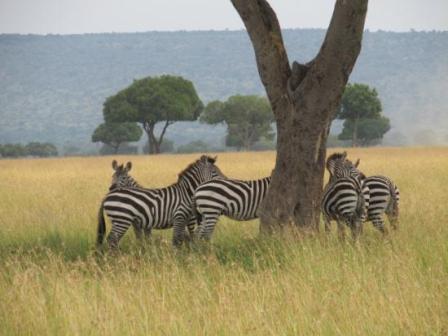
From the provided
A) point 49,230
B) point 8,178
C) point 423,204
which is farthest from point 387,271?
point 8,178

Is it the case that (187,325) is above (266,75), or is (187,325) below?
below

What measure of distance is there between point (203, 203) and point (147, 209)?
82 cm

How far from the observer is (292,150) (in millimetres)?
11828

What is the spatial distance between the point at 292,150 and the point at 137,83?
235 feet

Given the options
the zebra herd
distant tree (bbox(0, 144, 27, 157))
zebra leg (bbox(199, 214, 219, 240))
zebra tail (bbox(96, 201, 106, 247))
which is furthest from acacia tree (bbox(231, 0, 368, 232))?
distant tree (bbox(0, 144, 27, 157))

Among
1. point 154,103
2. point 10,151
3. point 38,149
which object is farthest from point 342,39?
point 38,149

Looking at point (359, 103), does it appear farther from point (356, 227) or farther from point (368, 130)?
point (356, 227)

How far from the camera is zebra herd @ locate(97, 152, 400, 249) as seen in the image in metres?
11.7

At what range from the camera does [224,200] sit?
39.8ft

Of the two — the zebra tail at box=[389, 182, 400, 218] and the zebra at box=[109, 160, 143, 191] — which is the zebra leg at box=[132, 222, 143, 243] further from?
the zebra tail at box=[389, 182, 400, 218]

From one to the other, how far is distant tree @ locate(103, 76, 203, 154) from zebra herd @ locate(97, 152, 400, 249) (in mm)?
62530

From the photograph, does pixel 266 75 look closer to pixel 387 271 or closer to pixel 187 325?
pixel 387 271

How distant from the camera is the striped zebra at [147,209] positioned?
1166 cm

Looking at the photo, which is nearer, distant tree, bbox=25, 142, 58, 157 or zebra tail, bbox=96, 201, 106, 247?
zebra tail, bbox=96, 201, 106, 247
